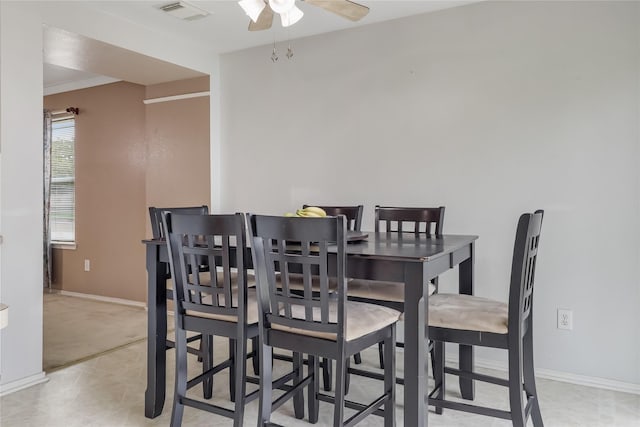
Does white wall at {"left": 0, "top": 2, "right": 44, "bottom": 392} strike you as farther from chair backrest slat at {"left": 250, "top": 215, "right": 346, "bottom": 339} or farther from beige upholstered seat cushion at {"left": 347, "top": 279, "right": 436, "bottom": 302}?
beige upholstered seat cushion at {"left": 347, "top": 279, "right": 436, "bottom": 302}

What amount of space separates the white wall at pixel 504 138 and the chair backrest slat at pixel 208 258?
1747 mm

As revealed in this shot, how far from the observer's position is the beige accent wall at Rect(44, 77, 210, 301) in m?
4.30

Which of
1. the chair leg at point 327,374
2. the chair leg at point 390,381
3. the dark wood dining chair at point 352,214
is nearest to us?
the chair leg at point 390,381

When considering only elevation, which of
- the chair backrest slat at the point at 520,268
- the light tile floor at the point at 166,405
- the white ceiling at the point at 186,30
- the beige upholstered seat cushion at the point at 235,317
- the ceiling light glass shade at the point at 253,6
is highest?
the white ceiling at the point at 186,30

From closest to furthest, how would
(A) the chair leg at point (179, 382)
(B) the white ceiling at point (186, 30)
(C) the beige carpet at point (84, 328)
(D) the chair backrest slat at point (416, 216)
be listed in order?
(A) the chair leg at point (179, 382) → (D) the chair backrest slat at point (416, 216) → (B) the white ceiling at point (186, 30) → (C) the beige carpet at point (84, 328)

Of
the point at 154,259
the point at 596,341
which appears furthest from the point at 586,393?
the point at 154,259

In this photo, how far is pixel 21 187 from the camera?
2.76 metres

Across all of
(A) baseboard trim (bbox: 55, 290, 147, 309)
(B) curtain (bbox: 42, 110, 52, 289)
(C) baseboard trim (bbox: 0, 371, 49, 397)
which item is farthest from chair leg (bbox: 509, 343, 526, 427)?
(B) curtain (bbox: 42, 110, 52, 289)

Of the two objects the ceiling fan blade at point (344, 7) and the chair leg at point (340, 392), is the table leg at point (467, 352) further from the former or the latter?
the ceiling fan blade at point (344, 7)

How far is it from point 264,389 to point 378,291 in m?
0.90

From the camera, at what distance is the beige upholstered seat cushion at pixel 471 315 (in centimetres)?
193

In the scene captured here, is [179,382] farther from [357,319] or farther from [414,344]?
[414,344]

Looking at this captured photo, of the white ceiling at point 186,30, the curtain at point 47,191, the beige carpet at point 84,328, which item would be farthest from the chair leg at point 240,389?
the curtain at point 47,191

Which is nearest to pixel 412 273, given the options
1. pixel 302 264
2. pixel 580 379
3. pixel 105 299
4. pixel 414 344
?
pixel 414 344
